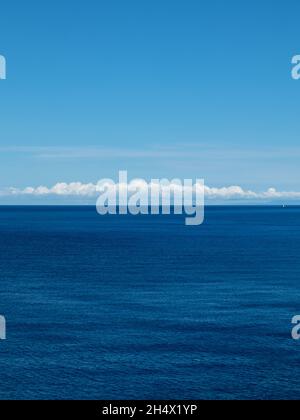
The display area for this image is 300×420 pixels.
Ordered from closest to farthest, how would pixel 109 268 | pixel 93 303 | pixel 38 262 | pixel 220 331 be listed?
pixel 220 331 < pixel 93 303 < pixel 109 268 < pixel 38 262

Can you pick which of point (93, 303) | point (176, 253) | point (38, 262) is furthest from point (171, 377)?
point (176, 253)

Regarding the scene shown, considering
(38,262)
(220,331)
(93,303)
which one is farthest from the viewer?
(38,262)

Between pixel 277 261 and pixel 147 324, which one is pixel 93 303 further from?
pixel 277 261

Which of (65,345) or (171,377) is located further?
(65,345)

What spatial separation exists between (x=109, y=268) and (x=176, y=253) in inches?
1730

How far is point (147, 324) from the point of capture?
86.7m
